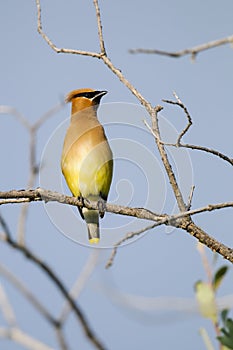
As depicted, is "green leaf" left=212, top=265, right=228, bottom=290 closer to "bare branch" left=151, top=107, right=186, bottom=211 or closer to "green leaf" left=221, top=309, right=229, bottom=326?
"green leaf" left=221, top=309, right=229, bottom=326

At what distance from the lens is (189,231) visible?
261 cm

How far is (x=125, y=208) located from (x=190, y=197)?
38 cm

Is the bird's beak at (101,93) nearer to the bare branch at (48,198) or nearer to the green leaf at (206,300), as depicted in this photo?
the bare branch at (48,198)

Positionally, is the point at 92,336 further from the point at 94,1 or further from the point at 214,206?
the point at 94,1

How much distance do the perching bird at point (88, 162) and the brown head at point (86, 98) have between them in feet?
0.41

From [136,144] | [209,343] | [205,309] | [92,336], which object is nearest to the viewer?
[92,336]

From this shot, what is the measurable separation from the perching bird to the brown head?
13 centimetres

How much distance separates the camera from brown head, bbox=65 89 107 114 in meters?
5.77

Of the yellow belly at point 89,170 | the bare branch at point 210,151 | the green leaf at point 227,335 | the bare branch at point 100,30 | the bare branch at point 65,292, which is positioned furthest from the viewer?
the yellow belly at point 89,170

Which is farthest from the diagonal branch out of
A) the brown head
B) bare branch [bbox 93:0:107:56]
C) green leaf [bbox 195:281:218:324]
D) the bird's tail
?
the brown head

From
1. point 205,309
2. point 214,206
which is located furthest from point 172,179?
point 205,309

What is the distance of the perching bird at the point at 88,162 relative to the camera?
4789 millimetres

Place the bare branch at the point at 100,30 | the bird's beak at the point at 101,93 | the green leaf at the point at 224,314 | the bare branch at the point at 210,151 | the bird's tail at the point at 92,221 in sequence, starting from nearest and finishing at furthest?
1. the green leaf at the point at 224,314
2. the bare branch at the point at 210,151
3. the bare branch at the point at 100,30
4. the bird's tail at the point at 92,221
5. the bird's beak at the point at 101,93

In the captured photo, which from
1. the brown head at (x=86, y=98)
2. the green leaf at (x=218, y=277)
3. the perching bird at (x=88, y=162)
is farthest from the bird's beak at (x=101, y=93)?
the green leaf at (x=218, y=277)
